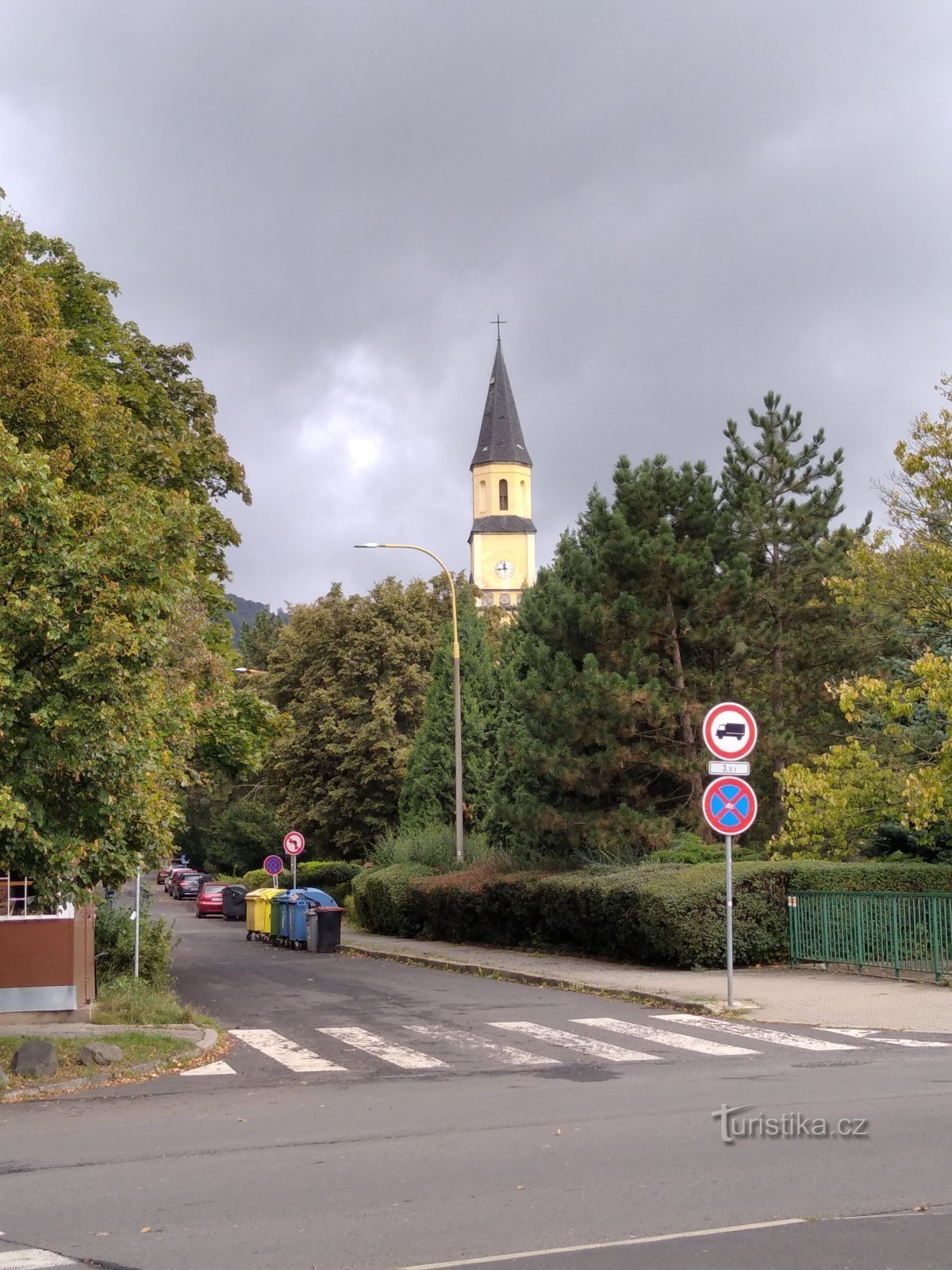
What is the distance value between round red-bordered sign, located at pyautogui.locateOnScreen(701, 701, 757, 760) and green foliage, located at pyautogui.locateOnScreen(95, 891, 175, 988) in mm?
9684

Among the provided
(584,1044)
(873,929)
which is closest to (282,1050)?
(584,1044)

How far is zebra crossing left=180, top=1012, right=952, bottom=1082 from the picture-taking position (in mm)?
12664

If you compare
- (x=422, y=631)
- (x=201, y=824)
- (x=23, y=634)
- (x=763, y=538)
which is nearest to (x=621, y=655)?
(x=763, y=538)

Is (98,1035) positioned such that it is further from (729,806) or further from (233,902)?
(233,902)

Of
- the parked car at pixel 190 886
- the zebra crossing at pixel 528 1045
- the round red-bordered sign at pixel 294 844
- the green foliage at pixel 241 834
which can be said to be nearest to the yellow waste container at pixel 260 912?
the round red-bordered sign at pixel 294 844

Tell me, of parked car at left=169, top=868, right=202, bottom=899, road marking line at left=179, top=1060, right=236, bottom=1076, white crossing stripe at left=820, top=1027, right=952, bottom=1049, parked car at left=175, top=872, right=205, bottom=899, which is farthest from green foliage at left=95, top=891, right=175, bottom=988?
parked car at left=169, top=868, right=202, bottom=899

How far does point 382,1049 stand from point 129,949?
8898mm

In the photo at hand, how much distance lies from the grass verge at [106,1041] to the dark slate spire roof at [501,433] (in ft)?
348

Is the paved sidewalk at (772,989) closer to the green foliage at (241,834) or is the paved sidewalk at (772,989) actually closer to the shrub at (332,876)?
the shrub at (332,876)

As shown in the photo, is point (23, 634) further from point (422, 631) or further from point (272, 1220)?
point (422, 631)

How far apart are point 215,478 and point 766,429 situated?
51.1 feet

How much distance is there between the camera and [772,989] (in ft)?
59.6

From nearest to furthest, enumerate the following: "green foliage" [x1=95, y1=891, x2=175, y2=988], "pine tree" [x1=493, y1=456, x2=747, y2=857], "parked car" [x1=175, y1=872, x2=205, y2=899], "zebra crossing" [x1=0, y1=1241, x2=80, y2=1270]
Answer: "zebra crossing" [x1=0, y1=1241, x2=80, y2=1270], "green foliage" [x1=95, y1=891, x2=175, y2=988], "pine tree" [x1=493, y1=456, x2=747, y2=857], "parked car" [x1=175, y1=872, x2=205, y2=899]

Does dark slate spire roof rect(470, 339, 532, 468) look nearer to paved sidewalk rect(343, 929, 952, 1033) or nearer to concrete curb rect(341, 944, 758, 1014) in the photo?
concrete curb rect(341, 944, 758, 1014)
